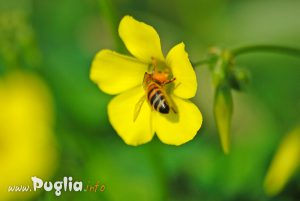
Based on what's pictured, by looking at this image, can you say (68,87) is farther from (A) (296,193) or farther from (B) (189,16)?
(A) (296,193)

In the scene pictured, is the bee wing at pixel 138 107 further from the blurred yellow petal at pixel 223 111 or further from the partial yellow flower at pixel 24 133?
the partial yellow flower at pixel 24 133

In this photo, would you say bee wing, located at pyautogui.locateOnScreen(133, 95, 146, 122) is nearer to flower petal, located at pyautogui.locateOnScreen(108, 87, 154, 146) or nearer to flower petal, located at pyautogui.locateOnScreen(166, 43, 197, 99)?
flower petal, located at pyautogui.locateOnScreen(108, 87, 154, 146)

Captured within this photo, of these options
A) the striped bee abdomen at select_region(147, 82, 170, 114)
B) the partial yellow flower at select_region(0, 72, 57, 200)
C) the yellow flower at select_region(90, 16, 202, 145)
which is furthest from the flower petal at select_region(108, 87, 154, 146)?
the partial yellow flower at select_region(0, 72, 57, 200)

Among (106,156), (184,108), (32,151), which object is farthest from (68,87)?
(184,108)

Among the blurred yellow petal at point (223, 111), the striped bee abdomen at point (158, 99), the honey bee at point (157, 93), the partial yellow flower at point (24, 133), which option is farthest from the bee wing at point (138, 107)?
the partial yellow flower at point (24, 133)

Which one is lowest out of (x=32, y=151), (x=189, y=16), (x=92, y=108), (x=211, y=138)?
(x=32, y=151)

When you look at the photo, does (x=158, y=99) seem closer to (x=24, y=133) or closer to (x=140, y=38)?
(x=140, y=38)

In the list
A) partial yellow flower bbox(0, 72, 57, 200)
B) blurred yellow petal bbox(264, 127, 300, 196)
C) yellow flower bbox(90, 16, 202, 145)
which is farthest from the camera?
partial yellow flower bbox(0, 72, 57, 200)
